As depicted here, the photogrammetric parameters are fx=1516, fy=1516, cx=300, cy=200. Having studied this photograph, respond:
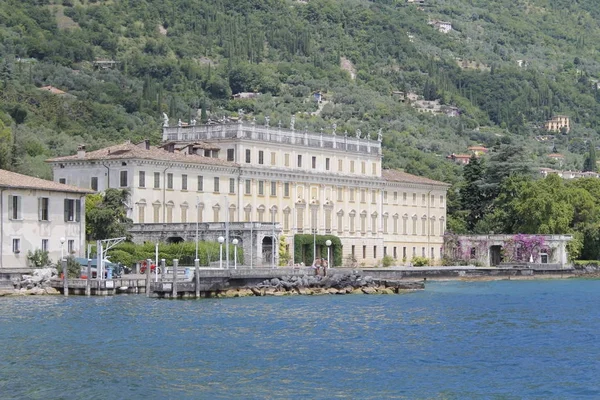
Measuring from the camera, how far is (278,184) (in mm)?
98125

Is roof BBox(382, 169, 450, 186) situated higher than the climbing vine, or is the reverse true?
roof BBox(382, 169, 450, 186)

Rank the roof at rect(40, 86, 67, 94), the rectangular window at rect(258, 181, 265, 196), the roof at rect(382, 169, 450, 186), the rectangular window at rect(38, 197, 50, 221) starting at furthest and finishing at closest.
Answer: the roof at rect(40, 86, 67, 94), the roof at rect(382, 169, 450, 186), the rectangular window at rect(258, 181, 265, 196), the rectangular window at rect(38, 197, 50, 221)

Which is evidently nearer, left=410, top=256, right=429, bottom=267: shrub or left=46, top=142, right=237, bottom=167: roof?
left=46, top=142, right=237, bottom=167: roof

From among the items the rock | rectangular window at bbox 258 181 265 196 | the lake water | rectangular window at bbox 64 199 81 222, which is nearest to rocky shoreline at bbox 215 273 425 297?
the lake water

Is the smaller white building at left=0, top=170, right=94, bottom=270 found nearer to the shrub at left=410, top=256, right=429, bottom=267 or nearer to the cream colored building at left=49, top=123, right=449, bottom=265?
the cream colored building at left=49, top=123, right=449, bottom=265

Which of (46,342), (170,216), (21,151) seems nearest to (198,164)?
(170,216)

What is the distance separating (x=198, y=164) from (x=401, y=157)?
246 ft

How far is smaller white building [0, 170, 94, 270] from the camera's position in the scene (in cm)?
7012

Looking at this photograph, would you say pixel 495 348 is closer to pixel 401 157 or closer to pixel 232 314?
pixel 232 314

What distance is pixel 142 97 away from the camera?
173750mm

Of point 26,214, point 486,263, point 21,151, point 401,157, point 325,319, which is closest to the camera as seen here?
point 325,319

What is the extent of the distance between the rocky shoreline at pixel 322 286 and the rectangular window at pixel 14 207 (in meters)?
9.99

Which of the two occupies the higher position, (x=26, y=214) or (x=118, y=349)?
(x=26, y=214)

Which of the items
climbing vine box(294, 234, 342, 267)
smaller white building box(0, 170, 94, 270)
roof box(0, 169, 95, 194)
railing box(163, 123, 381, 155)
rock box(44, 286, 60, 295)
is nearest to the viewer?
rock box(44, 286, 60, 295)
